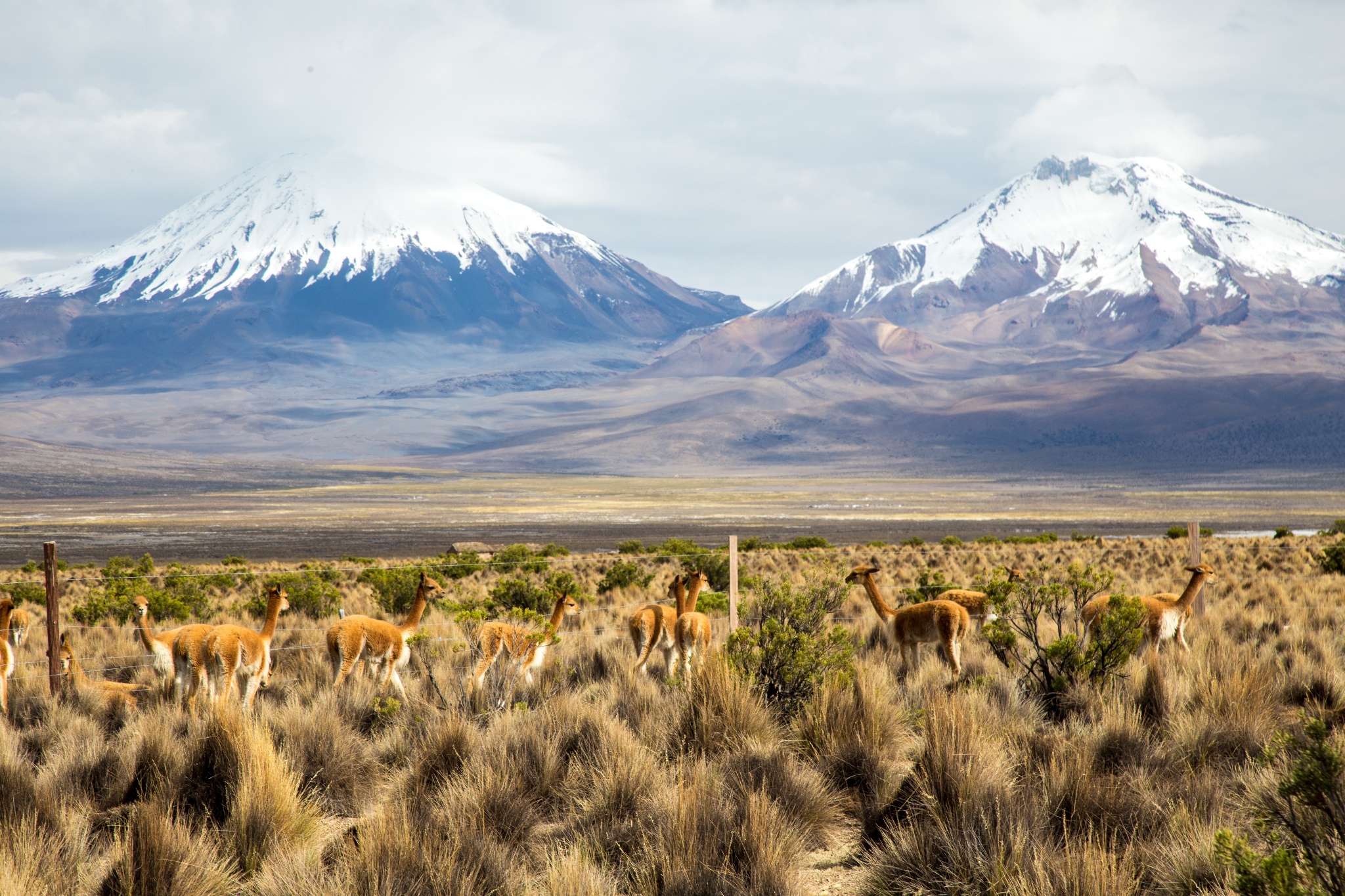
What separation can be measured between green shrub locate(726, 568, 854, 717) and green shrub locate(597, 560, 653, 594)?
1263 cm

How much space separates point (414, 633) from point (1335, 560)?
61.5ft

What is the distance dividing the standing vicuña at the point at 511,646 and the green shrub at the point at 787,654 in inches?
79.7

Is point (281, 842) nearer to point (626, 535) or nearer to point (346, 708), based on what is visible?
point (346, 708)

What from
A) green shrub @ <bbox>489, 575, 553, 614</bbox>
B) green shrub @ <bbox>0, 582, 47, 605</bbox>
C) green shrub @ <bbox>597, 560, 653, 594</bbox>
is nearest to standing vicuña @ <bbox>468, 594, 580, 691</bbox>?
green shrub @ <bbox>489, 575, 553, 614</bbox>

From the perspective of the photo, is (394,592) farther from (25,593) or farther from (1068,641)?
(1068,641)

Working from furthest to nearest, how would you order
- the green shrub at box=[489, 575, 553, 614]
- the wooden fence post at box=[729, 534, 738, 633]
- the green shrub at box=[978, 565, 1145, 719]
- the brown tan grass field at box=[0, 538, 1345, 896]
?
the green shrub at box=[489, 575, 553, 614]
the wooden fence post at box=[729, 534, 738, 633]
the green shrub at box=[978, 565, 1145, 719]
the brown tan grass field at box=[0, 538, 1345, 896]

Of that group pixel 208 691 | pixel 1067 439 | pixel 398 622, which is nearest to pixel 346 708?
pixel 208 691

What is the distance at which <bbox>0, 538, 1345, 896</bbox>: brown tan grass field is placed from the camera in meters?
4.51

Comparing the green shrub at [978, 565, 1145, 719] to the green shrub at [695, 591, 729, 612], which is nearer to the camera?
the green shrub at [978, 565, 1145, 719]

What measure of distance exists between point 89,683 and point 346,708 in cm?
325

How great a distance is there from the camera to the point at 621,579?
21078 millimetres

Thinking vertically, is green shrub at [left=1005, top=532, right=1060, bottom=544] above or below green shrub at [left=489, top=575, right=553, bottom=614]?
below

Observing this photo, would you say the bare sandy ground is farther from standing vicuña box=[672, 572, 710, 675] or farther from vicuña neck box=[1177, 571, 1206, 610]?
standing vicuña box=[672, 572, 710, 675]

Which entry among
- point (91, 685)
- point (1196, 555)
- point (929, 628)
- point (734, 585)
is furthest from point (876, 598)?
point (91, 685)
